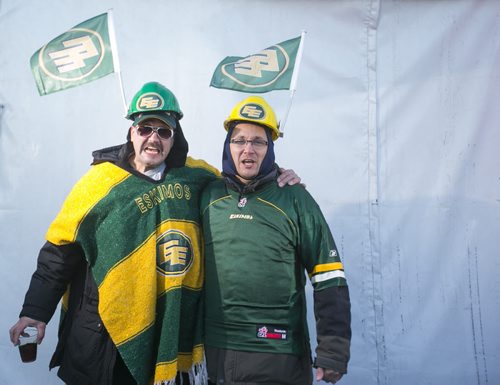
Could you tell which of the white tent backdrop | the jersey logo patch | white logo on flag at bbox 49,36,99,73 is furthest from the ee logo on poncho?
the white tent backdrop

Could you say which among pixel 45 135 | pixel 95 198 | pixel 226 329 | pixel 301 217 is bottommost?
pixel 226 329

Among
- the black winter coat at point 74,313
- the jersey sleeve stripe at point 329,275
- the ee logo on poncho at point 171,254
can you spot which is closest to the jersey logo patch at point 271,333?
the jersey sleeve stripe at point 329,275

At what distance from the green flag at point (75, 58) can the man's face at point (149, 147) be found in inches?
29.2

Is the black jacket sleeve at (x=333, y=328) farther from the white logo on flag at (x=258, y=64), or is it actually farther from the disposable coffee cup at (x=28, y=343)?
the white logo on flag at (x=258, y=64)

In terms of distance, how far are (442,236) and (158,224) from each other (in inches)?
83.2

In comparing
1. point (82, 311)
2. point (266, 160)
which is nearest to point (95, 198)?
point (82, 311)

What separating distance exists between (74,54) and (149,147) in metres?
1.00

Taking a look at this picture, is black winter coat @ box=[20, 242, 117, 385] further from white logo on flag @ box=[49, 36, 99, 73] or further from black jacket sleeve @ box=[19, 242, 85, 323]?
white logo on flag @ box=[49, 36, 99, 73]

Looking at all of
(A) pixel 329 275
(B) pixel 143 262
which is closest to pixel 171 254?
(B) pixel 143 262

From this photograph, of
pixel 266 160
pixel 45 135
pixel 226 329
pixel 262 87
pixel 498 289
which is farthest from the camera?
pixel 45 135

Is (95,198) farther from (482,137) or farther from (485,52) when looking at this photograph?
(485,52)

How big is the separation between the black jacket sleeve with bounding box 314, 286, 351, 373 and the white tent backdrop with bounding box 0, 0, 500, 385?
52.4 inches

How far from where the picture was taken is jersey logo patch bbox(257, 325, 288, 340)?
2.10 metres

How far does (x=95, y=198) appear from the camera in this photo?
2164 millimetres
